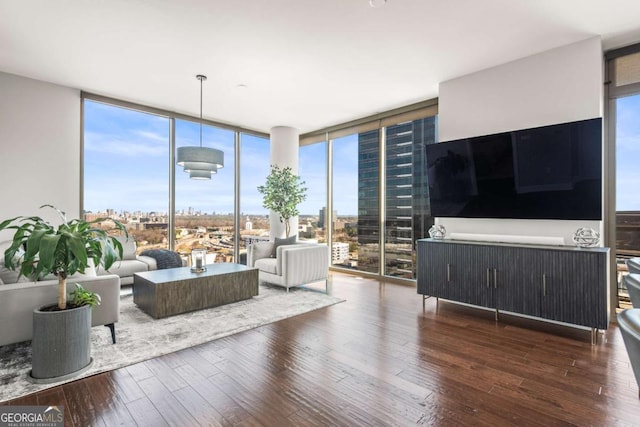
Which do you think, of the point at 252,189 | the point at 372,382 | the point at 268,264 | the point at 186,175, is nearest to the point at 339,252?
the point at 268,264

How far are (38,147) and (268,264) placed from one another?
358cm

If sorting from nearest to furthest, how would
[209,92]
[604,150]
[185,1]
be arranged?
1. [185,1]
2. [604,150]
3. [209,92]

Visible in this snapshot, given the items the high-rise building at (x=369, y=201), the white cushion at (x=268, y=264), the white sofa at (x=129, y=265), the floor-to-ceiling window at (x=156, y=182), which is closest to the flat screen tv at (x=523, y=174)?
the high-rise building at (x=369, y=201)

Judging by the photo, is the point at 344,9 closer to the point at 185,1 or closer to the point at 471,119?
the point at 185,1

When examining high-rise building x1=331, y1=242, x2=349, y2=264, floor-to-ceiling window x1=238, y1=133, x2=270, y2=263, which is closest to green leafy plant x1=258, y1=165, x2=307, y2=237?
floor-to-ceiling window x1=238, y1=133, x2=270, y2=263

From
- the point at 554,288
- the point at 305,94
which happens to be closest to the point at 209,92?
the point at 305,94

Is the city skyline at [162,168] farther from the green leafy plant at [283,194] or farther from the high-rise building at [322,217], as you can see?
the green leafy plant at [283,194]

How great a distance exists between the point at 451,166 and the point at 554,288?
1797 mm

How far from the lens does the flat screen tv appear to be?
3.24 meters

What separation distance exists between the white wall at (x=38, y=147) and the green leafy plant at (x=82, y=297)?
8.98 ft

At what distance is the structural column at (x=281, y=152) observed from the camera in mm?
6910

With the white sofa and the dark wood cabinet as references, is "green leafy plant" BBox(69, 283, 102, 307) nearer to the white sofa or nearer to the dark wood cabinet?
the white sofa

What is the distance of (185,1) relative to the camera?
2809mm

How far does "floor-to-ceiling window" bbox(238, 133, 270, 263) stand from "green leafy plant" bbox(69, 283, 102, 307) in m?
4.05
